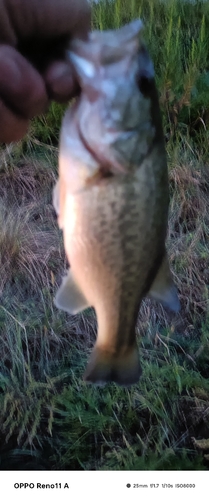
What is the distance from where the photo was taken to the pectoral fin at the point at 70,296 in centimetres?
58

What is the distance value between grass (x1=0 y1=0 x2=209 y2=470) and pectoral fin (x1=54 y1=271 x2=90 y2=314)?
549mm

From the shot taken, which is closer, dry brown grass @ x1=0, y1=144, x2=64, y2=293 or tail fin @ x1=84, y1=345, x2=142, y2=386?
tail fin @ x1=84, y1=345, x2=142, y2=386

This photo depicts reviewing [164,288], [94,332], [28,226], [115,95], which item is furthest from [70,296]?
[28,226]

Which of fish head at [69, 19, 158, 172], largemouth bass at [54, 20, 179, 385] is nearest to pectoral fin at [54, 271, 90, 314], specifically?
largemouth bass at [54, 20, 179, 385]

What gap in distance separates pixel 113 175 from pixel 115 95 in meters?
0.08

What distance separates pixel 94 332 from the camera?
1278mm

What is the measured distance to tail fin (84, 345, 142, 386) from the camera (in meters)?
0.64

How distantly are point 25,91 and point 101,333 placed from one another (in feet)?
0.96

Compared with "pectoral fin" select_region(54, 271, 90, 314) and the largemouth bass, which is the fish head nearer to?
the largemouth bass

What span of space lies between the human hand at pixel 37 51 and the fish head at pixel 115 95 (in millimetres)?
44

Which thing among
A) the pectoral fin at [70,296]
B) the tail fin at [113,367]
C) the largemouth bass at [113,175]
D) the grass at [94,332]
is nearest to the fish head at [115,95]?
the largemouth bass at [113,175]

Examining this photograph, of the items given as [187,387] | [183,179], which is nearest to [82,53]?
[187,387]

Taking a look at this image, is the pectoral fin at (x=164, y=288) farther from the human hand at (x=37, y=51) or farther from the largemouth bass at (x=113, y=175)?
the human hand at (x=37, y=51)

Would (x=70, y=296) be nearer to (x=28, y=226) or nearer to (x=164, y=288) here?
(x=164, y=288)
